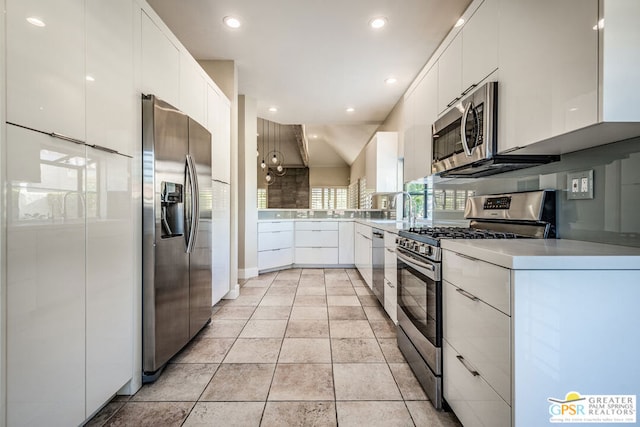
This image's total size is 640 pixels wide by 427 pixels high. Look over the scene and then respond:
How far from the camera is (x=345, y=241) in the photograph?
518cm

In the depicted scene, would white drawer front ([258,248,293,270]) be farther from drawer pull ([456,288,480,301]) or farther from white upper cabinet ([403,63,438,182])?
drawer pull ([456,288,480,301])

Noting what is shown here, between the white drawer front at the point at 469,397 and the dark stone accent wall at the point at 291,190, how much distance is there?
11.0 metres

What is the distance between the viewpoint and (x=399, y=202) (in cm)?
458

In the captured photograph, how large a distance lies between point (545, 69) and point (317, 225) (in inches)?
165

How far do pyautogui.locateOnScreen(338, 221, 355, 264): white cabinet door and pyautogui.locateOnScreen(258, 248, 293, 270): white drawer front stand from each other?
893mm

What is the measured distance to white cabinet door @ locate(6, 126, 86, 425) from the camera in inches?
39.3

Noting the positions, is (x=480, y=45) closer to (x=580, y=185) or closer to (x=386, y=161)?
(x=580, y=185)

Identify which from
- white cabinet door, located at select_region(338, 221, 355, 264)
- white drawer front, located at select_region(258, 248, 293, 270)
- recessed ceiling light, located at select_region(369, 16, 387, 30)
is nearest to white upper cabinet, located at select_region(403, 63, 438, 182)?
recessed ceiling light, located at select_region(369, 16, 387, 30)

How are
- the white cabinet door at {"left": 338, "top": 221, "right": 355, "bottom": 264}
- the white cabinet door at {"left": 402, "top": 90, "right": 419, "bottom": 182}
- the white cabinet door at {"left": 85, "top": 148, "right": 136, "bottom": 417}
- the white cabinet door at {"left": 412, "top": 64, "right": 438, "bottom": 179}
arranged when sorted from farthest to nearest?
the white cabinet door at {"left": 338, "top": 221, "right": 355, "bottom": 264} → the white cabinet door at {"left": 402, "top": 90, "right": 419, "bottom": 182} → the white cabinet door at {"left": 412, "top": 64, "right": 438, "bottom": 179} → the white cabinet door at {"left": 85, "top": 148, "right": 136, "bottom": 417}

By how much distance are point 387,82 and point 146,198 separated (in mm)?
3299

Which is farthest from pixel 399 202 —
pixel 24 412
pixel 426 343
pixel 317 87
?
pixel 24 412

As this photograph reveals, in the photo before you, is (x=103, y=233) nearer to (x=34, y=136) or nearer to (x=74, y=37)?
(x=34, y=136)

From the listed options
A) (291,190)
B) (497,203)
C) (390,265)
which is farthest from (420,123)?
(291,190)

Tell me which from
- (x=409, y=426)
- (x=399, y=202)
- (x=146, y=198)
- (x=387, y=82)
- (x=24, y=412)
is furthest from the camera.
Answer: (x=399, y=202)
